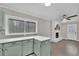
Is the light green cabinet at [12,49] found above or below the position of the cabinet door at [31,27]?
below

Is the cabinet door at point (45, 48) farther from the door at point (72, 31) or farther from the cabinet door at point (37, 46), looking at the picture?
the door at point (72, 31)

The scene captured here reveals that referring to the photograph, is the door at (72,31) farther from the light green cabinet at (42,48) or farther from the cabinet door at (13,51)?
the cabinet door at (13,51)

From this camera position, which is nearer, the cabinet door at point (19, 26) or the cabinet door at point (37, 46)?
the cabinet door at point (19, 26)

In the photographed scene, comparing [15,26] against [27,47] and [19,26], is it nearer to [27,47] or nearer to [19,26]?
[19,26]

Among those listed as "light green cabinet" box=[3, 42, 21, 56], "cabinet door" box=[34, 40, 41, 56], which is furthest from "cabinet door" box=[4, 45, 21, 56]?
"cabinet door" box=[34, 40, 41, 56]

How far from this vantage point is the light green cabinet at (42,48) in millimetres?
1218

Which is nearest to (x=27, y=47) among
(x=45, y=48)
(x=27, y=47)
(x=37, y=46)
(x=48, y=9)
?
(x=27, y=47)

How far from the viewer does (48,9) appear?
1.12 m

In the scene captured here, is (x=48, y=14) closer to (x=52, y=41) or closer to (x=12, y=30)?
(x=52, y=41)

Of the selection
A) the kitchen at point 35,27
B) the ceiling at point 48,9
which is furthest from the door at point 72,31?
the ceiling at point 48,9

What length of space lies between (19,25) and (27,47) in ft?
1.28

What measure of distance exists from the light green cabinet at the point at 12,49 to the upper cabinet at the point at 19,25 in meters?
0.19

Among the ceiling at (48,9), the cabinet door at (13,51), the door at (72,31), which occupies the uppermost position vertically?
the ceiling at (48,9)

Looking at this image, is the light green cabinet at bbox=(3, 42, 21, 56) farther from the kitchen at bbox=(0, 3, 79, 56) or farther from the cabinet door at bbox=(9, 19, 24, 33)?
the cabinet door at bbox=(9, 19, 24, 33)
